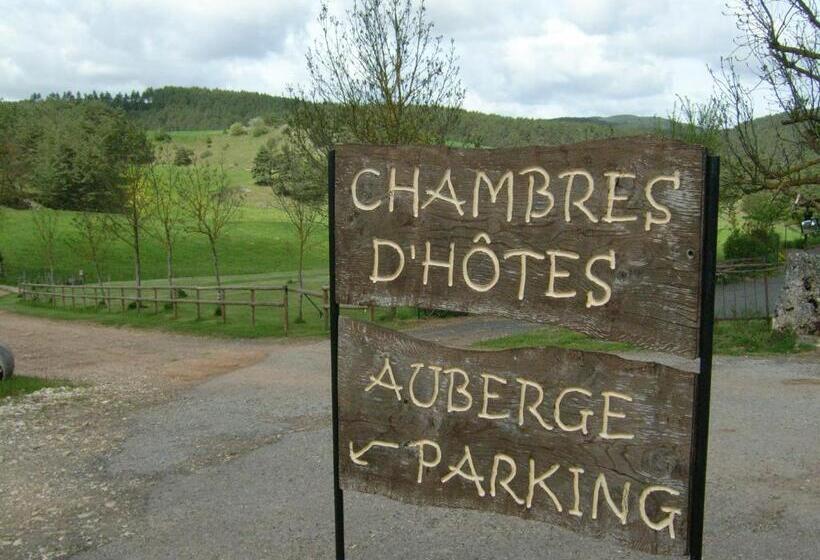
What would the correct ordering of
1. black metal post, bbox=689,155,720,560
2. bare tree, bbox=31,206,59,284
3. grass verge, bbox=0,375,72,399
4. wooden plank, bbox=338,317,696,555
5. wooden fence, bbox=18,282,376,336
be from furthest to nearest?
bare tree, bbox=31,206,59,284
wooden fence, bbox=18,282,376,336
grass verge, bbox=0,375,72,399
wooden plank, bbox=338,317,696,555
black metal post, bbox=689,155,720,560

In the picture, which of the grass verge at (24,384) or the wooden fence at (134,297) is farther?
the wooden fence at (134,297)

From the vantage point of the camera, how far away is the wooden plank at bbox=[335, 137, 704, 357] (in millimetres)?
2453

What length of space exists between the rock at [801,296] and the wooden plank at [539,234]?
32.6 feet

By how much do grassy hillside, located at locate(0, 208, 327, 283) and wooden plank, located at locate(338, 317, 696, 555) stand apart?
34709mm

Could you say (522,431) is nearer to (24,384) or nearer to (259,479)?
(259,479)

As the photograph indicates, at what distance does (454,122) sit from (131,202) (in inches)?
566

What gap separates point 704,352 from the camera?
7.96 ft

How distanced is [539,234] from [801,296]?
10.0 metres

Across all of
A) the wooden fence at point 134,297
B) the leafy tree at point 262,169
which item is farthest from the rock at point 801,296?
the leafy tree at point 262,169

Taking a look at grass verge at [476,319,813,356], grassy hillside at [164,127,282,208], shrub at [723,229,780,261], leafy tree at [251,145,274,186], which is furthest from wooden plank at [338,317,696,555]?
grassy hillside at [164,127,282,208]

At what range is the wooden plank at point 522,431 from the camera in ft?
8.37

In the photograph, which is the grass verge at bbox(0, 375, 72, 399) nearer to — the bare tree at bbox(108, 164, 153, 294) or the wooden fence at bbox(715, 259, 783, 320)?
the wooden fence at bbox(715, 259, 783, 320)

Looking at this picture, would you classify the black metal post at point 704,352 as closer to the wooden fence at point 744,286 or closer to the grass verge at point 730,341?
the grass verge at point 730,341

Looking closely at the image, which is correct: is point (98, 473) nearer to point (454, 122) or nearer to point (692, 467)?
point (692, 467)
